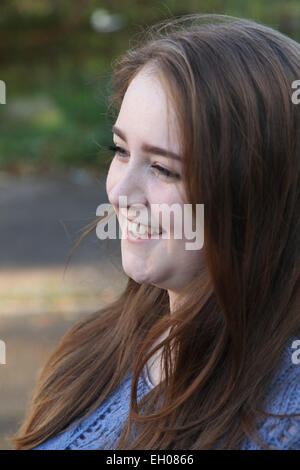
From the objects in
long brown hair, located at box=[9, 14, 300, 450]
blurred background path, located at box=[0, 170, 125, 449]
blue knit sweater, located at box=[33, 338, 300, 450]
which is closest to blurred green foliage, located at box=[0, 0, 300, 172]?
blurred background path, located at box=[0, 170, 125, 449]

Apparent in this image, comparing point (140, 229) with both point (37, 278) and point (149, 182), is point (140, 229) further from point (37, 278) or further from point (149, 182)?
point (37, 278)

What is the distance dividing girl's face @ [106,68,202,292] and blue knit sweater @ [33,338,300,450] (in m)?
0.26

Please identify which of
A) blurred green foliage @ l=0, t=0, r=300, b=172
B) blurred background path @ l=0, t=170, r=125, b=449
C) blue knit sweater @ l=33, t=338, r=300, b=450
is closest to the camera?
blue knit sweater @ l=33, t=338, r=300, b=450

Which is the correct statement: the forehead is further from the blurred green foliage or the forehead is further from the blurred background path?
the blurred green foliage

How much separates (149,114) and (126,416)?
60 cm

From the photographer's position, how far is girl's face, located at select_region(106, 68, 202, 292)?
1338 millimetres

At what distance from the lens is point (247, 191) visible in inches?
51.8

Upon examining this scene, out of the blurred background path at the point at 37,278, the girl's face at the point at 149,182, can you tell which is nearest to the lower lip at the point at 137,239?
the girl's face at the point at 149,182

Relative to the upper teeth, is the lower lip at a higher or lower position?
lower

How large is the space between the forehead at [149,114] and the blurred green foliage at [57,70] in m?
6.23

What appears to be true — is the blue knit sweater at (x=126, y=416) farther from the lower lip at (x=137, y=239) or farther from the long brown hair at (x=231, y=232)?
the lower lip at (x=137, y=239)

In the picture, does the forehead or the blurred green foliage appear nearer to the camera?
the forehead

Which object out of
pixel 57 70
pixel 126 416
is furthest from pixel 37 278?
pixel 57 70

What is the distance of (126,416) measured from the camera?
150 centimetres
